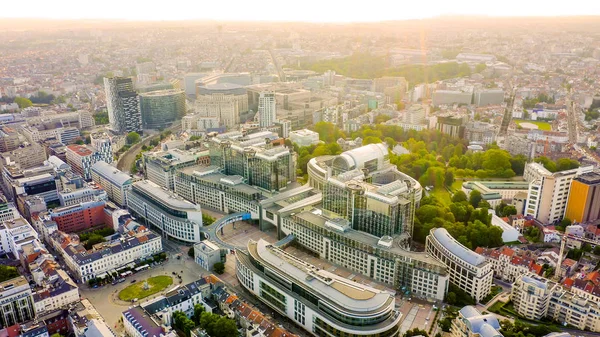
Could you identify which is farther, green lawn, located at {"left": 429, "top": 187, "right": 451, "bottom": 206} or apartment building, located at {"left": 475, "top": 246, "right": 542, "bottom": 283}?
green lawn, located at {"left": 429, "top": 187, "right": 451, "bottom": 206}

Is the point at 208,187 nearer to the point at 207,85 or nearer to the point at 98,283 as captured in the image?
the point at 98,283

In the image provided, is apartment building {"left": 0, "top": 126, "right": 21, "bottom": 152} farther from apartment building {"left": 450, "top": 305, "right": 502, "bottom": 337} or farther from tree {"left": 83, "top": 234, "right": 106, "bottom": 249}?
apartment building {"left": 450, "top": 305, "right": 502, "bottom": 337}

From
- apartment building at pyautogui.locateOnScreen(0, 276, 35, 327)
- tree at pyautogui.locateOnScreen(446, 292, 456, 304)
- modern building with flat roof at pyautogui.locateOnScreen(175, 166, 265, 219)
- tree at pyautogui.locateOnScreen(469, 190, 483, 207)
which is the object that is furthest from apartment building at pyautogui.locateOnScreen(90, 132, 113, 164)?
tree at pyautogui.locateOnScreen(446, 292, 456, 304)

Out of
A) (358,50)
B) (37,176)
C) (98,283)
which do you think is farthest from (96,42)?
(98,283)

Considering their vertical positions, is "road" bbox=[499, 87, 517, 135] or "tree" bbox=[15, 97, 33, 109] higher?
"tree" bbox=[15, 97, 33, 109]

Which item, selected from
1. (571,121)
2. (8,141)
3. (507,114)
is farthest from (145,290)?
(571,121)

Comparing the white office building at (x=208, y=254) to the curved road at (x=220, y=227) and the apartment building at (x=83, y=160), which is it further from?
the apartment building at (x=83, y=160)

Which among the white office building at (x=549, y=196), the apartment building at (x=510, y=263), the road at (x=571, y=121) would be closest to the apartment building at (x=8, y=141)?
the apartment building at (x=510, y=263)
